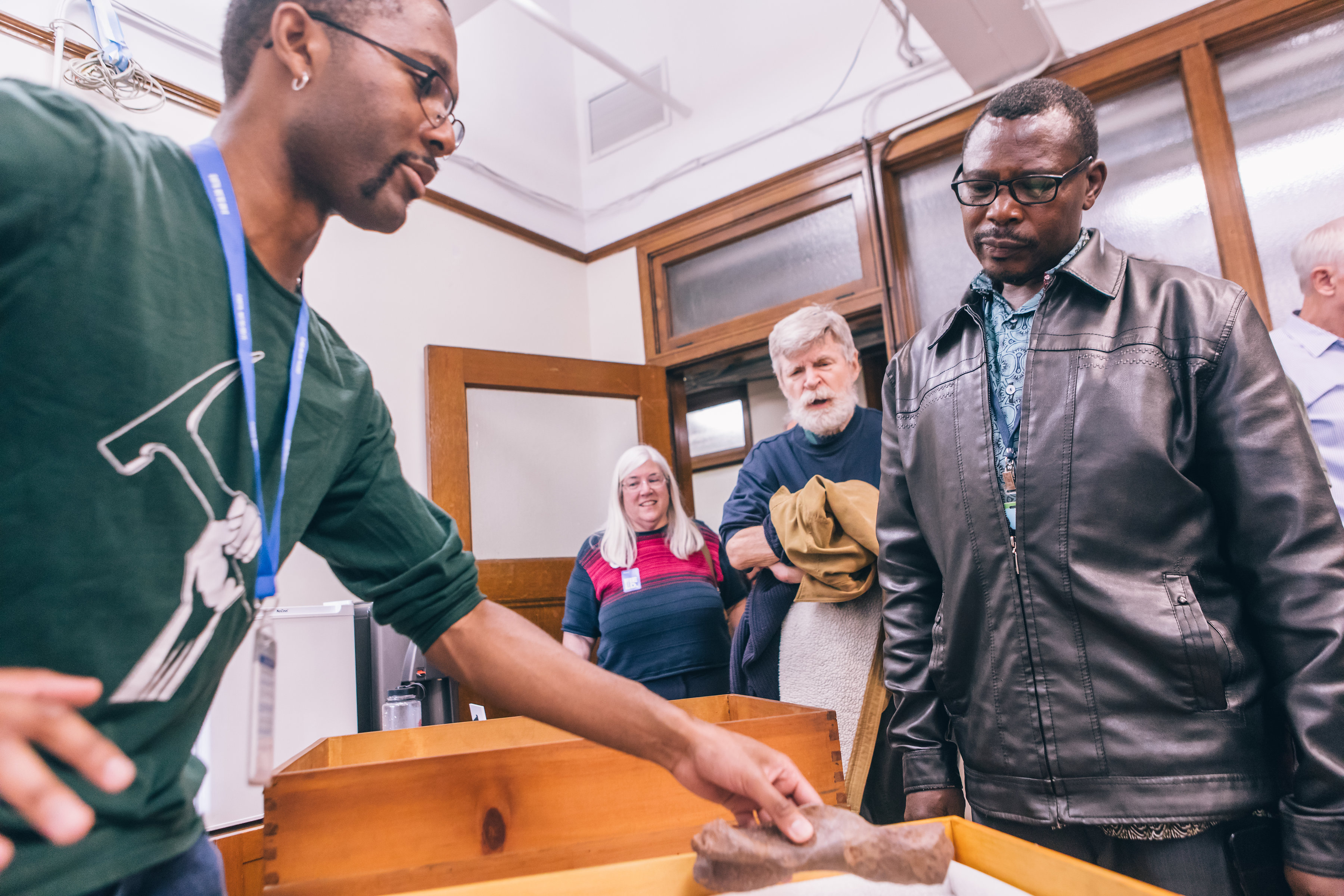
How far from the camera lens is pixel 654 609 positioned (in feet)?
7.70

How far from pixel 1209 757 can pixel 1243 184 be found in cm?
250

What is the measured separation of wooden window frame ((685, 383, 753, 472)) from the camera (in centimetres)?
599

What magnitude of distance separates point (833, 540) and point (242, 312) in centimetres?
136

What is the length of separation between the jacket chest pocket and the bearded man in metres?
0.86

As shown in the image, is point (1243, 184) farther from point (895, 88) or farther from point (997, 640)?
point (997, 640)

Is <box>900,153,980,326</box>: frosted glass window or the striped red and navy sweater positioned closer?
the striped red and navy sweater

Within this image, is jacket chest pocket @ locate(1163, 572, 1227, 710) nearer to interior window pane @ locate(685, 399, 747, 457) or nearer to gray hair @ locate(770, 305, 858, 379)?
gray hair @ locate(770, 305, 858, 379)

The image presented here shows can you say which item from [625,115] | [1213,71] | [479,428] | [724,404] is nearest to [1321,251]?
[1213,71]

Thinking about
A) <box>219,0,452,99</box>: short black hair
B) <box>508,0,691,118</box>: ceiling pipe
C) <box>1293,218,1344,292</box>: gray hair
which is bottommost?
<box>219,0,452,99</box>: short black hair

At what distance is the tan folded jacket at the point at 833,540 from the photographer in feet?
5.78

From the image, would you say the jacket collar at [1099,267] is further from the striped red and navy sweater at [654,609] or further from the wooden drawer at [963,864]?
the striped red and navy sweater at [654,609]

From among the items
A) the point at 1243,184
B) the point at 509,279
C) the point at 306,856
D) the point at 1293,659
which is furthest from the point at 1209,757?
the point at 509,279

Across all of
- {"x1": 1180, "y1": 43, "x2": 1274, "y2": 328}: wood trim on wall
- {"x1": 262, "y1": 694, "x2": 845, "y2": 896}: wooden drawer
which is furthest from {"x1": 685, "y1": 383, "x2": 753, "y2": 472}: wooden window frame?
{"x1": 262, "y1": 694, "x2": 845, "y2": 896}: wooden drawer

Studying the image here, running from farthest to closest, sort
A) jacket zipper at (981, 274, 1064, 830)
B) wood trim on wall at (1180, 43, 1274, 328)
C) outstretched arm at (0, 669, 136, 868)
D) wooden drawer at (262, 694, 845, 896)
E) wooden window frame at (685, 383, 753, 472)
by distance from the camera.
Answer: wooden window frame at (685, 383, 753, 472) → wood trim on wall at (1180, 43, 1274, 328) → jacket zipper at (981, 274, 1064, 830) → wooden drawer at (262, 694, 845, 896) → outstretched arm at (0, 669, 136, 868)
